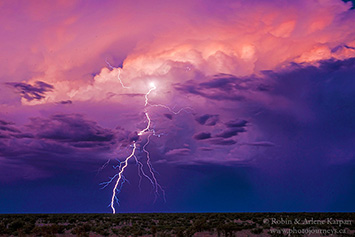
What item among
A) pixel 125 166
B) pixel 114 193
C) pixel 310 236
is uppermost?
pixel 125 166

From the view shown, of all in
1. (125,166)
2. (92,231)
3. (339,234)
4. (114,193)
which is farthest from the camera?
(125,166)

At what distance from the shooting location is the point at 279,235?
2392cm

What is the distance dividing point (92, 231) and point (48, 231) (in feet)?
12.8

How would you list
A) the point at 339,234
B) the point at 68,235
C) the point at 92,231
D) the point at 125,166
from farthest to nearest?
the point at 125,166 → the point at 92,231 → the point at 68,235 → the point at 339,234

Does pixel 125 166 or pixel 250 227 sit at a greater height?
A: pixel 125 166

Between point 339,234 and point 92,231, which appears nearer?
point 339,234

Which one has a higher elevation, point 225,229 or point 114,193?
point 114,193

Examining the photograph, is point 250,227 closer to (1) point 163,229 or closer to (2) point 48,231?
(1) point 163,229

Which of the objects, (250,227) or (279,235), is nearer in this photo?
(279,235)

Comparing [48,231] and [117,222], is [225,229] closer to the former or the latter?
[48,231]

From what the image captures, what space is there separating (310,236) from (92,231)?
56.9 feet


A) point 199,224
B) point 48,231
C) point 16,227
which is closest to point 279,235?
point 199,224

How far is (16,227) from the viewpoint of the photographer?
29.6 m

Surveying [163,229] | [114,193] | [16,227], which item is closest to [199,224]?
[163,229]
